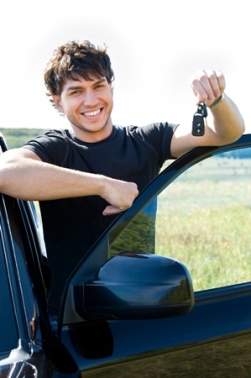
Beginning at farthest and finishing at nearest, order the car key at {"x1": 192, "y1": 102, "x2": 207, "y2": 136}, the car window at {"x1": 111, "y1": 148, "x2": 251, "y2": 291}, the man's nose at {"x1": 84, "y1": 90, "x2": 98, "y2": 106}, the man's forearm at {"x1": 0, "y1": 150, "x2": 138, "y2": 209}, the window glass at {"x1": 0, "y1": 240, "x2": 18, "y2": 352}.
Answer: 1. the man's nose at {"x1": 84, "y1": 90, "x2": 98, "y2": 106}
2. the car window at {"x1": 111, "y1": 148, "x2": 251, "y2": 291}
3. the car key at {"x1": 192, "y1": 102, "x2": 207, "y2": 136}
4. the man's forearm at {"x1": 0, "y1": 150, "x2": 138, "y2": 209}
5. the window glass at {"x1": 0, "y1": 240, "x2": 18, "y2": 352}

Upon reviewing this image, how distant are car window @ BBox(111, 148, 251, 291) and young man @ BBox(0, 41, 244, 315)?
11 centimetres

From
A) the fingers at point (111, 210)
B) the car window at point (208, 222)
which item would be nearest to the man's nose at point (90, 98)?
the car window at point (208, 222)

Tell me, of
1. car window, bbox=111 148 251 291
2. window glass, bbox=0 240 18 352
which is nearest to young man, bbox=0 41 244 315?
car window, bbox=111 148 251 291

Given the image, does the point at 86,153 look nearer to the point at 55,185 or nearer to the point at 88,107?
the point at 88,107

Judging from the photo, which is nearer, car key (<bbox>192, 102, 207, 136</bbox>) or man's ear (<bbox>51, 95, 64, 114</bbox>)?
car key (<bbox>192, 102, 207, 136</bbox>)

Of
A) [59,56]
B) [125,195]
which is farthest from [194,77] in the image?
[59,56]

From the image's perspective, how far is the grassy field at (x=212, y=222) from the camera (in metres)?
3.09

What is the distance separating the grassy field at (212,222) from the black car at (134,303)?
0.01 meters

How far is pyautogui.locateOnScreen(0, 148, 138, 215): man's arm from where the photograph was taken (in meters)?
2.78

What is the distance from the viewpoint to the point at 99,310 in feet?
8.28

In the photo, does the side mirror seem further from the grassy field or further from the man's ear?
the man's ear

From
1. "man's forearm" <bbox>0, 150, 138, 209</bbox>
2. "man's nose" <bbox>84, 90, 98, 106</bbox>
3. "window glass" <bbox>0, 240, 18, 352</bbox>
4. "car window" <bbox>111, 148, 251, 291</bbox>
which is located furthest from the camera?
"man's nose" <bbox>84, 90, 98, 106</bbox>

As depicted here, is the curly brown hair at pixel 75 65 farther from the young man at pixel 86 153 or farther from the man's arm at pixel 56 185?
the man's arm at pixel 56 185

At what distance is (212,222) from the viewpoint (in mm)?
3297
